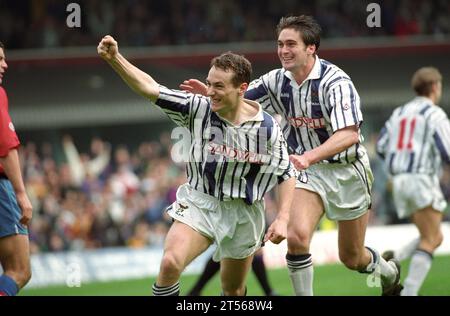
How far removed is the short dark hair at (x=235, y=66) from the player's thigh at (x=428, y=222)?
131 inches

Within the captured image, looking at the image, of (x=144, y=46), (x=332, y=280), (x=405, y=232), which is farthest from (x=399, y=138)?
(x=144, y=46)

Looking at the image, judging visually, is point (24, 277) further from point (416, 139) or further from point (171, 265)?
point (416, 139)

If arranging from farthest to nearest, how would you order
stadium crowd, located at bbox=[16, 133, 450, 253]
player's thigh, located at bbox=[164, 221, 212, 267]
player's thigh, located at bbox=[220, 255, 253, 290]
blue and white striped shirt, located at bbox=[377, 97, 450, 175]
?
stadium crowd, located at bbox=[16, 133, 450, 253], blue and white striped shirt, located at bbox=[377, 97, 450, 175], player's thigh, located at bbox=[220, 255, 253, 290], player's thigh, located at bbox=[164, 221, 212, 267]

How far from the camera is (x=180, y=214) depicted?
6270 millimetres

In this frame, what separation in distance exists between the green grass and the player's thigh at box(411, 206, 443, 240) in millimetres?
538

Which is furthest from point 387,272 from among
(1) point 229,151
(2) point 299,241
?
(1) point 229,151

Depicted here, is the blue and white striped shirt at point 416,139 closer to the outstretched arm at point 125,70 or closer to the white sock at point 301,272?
the white sock at point 301,272

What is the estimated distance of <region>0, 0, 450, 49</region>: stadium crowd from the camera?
20219mm

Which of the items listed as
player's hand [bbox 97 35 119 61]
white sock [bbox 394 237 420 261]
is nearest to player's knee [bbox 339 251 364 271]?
white sock [bbox 394 237 420 261]

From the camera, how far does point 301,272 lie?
6848 mm

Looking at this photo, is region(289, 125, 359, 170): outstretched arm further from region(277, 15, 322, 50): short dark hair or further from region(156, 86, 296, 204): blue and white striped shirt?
region(277, 15, 322, 50): short dark hair

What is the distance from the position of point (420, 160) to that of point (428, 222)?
0.61 metres
